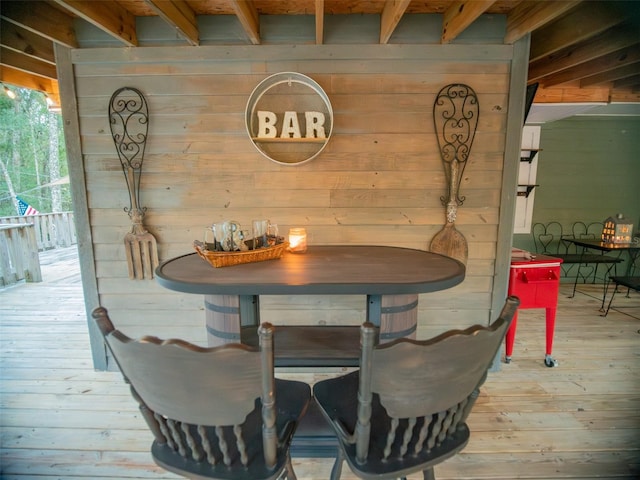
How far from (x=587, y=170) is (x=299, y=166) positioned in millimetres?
4475

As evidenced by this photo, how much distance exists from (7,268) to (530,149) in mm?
7272

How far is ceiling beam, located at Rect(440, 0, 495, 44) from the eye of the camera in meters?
1.66

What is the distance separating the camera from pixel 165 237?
7.44 feet

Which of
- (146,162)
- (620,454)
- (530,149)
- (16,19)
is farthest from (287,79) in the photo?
(530,149)

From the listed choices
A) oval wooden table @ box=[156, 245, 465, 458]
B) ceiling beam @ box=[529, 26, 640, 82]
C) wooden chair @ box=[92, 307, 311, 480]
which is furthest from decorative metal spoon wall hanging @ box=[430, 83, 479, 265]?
wooden chair @ box=[92, 307, 311, 480]

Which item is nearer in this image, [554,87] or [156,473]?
[156,473]

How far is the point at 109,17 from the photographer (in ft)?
5.99

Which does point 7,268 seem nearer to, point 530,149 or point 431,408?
point 431,408

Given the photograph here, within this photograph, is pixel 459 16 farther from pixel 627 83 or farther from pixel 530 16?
pixel 627 83

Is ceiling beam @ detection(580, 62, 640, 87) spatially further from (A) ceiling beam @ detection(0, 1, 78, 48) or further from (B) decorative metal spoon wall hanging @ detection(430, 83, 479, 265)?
(A) ceiling beam @ detection(0, 1, 78, 48)

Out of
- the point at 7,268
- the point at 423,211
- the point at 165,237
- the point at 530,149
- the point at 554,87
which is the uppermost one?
the point at 554,87

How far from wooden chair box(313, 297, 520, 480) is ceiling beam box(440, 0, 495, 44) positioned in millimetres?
1592

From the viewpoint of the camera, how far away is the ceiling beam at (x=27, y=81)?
2758 millimetres

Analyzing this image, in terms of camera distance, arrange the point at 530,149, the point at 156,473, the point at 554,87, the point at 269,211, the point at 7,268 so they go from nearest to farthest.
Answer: the point at 156,473
the point at 269,211
the point at 554,87
the point at 530,149
the point at 7,268
